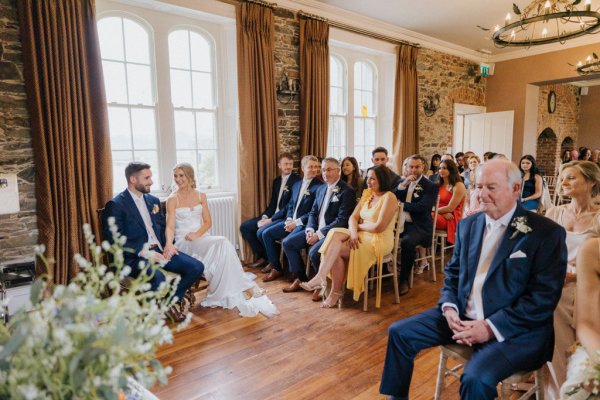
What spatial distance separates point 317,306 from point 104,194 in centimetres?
223

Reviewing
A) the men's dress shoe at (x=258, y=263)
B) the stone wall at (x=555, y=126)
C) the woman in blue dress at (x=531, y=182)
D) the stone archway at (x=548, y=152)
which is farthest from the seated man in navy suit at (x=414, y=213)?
the stone archway at (x=548, y=152)

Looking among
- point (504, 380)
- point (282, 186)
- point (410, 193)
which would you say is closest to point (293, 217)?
point (282, 186)

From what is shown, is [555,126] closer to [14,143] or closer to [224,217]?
[224,217]

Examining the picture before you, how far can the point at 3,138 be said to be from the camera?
3236 millimetres

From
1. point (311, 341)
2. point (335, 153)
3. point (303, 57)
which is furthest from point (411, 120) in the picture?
point (311, 341)

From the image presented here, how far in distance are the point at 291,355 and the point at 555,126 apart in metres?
9.85

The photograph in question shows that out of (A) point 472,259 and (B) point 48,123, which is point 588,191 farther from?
(B) point 48,123

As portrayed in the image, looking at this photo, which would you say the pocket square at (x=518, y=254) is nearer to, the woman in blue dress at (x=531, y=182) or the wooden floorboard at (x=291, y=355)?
the wooden floorboard at (x=291, y=355)

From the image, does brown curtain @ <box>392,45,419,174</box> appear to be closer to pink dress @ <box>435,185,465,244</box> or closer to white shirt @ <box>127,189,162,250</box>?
pink dress @ <box>435,185,465,244</box>

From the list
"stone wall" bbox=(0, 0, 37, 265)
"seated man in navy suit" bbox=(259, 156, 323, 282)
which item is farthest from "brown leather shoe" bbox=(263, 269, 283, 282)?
"stone wall" bbox=(0, 0, 37, 265)

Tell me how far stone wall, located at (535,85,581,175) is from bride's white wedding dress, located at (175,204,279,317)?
851 centimetres

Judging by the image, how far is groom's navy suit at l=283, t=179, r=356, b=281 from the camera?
3.78 m

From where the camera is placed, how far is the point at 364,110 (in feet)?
21.6

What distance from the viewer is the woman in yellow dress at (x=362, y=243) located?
3.32m
